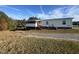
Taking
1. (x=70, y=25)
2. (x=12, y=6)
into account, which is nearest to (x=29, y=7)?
(x=12, y=6)

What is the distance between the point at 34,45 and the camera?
479cm

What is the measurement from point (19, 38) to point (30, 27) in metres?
0.22

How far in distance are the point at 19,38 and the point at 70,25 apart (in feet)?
2.41

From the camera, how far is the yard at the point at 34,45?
4766 millimetres

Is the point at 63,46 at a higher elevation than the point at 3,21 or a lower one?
lower

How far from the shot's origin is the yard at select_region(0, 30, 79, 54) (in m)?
4.77

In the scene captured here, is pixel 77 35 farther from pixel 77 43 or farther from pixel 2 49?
pixel 2 49

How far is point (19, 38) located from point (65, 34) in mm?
646

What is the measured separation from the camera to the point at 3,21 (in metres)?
4.87
